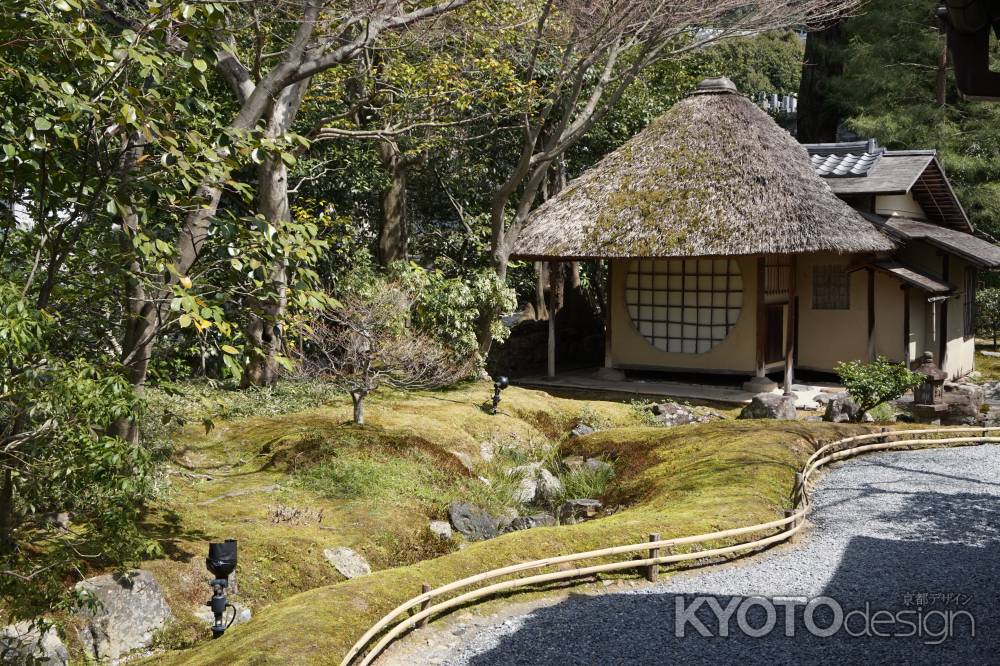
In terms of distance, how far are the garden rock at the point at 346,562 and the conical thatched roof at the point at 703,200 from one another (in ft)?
25.7

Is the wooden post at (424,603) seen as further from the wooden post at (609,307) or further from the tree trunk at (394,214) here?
the wooden post at (609,307)

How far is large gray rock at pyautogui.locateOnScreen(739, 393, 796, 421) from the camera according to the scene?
40.9 ft

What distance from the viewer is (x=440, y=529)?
28.2 feet

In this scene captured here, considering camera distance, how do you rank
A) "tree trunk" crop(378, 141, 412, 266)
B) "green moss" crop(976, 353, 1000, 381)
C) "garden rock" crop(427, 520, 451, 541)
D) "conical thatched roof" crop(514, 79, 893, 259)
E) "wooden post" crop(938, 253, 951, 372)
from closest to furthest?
"garden rock" crop(427, 520, 451, 541), "conical thatched roof" crop(514, 79, 893, 259), "tree trunk" crop(378, 141, 412, 266), "wooden post" crop(938, 253, 951, 372), "green moss" crop(976, 353, 1000, 381)

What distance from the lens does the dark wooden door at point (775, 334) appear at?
51.2ft

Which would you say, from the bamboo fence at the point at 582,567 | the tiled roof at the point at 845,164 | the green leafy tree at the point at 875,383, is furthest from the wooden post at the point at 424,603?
the tiled roof at the point at 845,164

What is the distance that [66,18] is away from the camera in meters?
5.69

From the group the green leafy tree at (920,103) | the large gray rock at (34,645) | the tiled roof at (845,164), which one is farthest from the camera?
the green leafy tree at (920,103)

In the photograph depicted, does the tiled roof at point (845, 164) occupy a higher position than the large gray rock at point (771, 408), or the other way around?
the tiled roof at point (845, 164)

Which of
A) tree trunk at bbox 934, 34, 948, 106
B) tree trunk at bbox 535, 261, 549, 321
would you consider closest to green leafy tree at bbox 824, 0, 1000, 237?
tree trunk at bbox 934, 34, 948, 106

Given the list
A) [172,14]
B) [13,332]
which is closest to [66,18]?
[172,14]

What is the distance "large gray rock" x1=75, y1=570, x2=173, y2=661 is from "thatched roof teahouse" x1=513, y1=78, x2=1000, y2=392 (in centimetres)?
938

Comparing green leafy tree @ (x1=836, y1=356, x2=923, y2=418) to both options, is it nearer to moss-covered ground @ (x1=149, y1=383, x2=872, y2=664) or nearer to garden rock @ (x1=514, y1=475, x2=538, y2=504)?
moss-covered ground @ (x1=149, y1=383, x2=872, y2=664)

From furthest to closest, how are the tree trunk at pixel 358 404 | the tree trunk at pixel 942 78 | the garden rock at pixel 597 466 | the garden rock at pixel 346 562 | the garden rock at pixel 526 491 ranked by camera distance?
1. the tree trunk at pixel 942 78
2. the tree trunk at pixel 358 404
3. the garden rock at pixel 597 466
4. the garden rock at pixel 526 491
5. the garden rock at pixel 346 562
